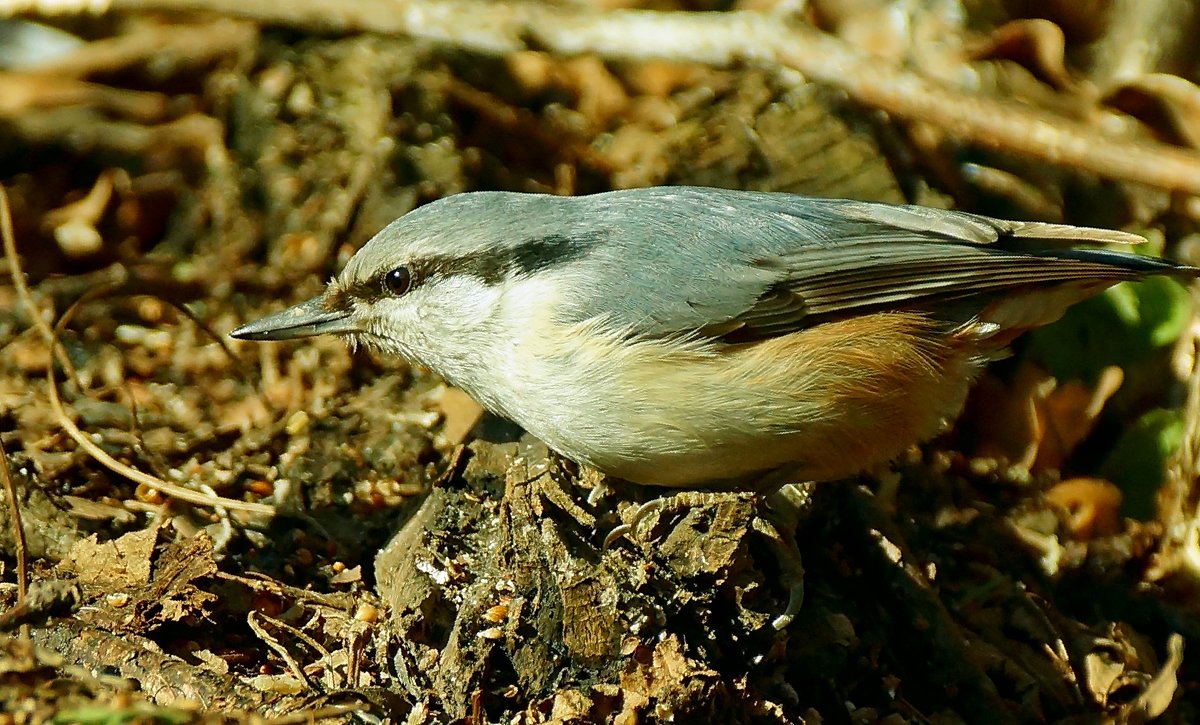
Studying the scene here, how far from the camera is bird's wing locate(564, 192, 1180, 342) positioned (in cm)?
379

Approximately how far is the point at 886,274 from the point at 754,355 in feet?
1.84

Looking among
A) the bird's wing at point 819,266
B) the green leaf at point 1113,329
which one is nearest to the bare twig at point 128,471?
the bird's wing at point 819,266

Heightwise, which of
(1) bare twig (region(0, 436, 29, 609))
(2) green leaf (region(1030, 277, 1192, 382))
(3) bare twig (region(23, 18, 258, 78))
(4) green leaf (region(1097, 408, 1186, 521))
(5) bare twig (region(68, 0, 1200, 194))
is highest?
(5) bare twig (region(68, 0, 1200, 194))

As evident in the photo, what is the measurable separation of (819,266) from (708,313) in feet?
1.48

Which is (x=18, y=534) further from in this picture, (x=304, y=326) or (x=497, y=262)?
(x=497, y=262)

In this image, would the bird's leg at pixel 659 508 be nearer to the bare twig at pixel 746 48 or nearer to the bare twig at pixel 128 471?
the bare twig at pixel 128 471

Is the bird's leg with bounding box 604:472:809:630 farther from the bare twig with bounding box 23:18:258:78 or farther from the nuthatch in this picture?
the bare twig with bounding box 23:18:258:78

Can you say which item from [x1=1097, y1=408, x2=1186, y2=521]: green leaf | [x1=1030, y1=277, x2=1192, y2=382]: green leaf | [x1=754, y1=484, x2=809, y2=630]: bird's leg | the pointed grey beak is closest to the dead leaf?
the pointed grey beak

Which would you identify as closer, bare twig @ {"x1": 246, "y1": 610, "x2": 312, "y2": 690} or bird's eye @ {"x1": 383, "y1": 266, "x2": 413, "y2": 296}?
bare twig @ {"x1": 246, "y1": 610, "x2": 312, "y2": 690}

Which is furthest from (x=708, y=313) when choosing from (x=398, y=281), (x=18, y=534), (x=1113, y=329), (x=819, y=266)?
(x=1113, y=329)

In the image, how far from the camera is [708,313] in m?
3.76

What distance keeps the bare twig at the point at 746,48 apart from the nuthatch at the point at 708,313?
4.41 ft

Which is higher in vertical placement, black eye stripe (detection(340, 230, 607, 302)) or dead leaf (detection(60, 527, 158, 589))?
black eye stripe (detection(340, 230, 607, 302))

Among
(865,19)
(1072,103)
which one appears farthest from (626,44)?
(1072,103)
